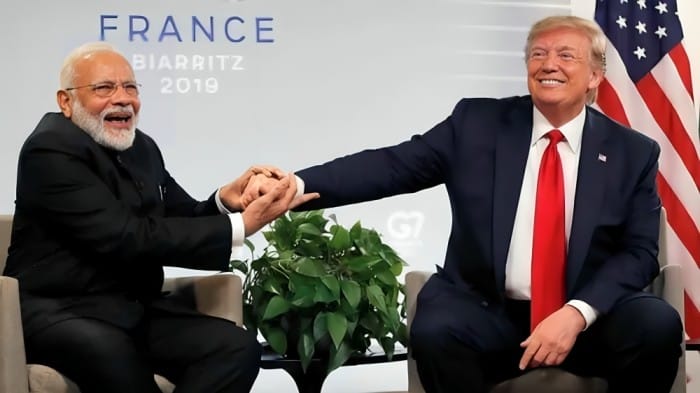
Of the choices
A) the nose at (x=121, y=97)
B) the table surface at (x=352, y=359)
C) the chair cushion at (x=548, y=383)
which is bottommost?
the table surface at (x=352, y=359)

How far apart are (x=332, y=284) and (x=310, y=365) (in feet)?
0.92

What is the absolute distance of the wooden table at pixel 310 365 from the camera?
3357mm

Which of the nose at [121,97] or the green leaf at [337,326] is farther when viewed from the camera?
the green leaf at [337,326]

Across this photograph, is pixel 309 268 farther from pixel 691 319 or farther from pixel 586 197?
pixel 691 319

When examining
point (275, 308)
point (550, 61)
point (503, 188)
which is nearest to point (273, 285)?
point (275, 308)

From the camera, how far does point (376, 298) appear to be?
337 centimetres

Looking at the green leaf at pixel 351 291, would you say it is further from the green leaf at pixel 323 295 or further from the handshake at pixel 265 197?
the handshake at pixel 265 197

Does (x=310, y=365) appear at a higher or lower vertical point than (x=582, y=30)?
lower

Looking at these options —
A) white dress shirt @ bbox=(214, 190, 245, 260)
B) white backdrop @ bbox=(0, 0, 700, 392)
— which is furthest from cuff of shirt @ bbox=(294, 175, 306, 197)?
white backdrop @ bbox=(0, 0, 700, 392)

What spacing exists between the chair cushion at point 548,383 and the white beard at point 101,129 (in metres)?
1.22

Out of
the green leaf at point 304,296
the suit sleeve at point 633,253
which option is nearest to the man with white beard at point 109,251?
the green leaf at point 304,296

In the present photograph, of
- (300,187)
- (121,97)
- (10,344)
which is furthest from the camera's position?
(300,187)

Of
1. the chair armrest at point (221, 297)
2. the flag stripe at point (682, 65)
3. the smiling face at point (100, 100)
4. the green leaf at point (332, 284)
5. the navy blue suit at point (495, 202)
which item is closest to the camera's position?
the navy blue suit at point (495, 202)

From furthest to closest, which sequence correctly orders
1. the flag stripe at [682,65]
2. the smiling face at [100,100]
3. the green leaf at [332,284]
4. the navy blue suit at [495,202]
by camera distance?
1. the flag stripe at [682,65]
2. the green leaf at [332,284]
3. the smiling face at [100,100]
4. the navy blue suit at [495,202]
